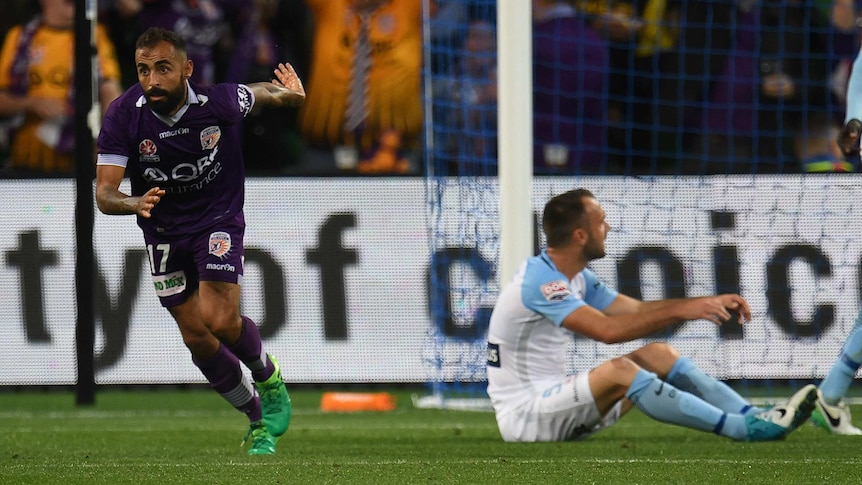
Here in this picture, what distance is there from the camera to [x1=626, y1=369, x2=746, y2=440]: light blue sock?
6.77 meters

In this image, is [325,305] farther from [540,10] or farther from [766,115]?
[766,115]

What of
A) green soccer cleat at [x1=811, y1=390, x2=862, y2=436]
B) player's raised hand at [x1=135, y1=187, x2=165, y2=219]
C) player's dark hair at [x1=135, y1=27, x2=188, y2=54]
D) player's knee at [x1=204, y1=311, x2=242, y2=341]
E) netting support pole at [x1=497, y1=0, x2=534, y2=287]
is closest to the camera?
player's raised hand at [x1=135, y1=187, x2=165, y2=219]

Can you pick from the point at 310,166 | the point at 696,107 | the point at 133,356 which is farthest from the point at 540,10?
the point at 133,356

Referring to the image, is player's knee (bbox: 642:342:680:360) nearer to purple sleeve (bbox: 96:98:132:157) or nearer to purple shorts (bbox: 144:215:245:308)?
purple shorts (bbox: 144:215:245:308)

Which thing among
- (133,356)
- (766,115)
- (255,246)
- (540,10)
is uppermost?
(540,10)

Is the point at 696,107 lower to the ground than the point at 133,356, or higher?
higher

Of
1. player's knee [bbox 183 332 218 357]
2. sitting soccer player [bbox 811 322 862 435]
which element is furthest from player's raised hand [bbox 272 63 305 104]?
sitting soccer player [bbox 811 322 862 435]

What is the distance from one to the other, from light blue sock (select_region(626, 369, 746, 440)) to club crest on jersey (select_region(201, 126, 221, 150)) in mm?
2111

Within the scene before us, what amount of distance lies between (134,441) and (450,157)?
11.3 feet

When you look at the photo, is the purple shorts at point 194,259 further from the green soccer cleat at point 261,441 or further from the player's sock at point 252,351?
the green soccer cleat at point 261,441

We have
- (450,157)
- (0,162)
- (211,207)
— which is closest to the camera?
(211,207)

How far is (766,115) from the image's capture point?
11.7 m

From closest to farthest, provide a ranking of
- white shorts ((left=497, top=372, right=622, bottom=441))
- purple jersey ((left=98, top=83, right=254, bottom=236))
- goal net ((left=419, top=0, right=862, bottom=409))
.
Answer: purple jersey ((left=98, top=83, right=254, bottom=236)) → white shorts ((left=497, top=372, right=622, bottom=441)) → goal net ((left=419, top=0, right=862, bottom=409))

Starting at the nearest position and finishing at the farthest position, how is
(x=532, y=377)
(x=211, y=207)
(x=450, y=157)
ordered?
(x=211, y=207) < (x=532, y=377) < (x=450, y=157)
